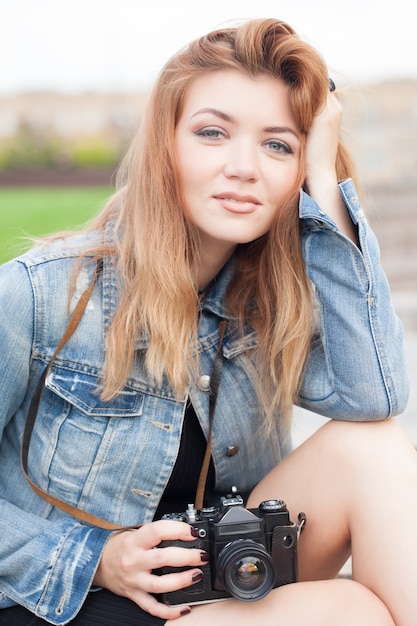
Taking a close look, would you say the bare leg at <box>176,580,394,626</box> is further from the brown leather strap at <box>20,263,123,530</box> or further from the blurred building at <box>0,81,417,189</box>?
the blurred building at <box>0,81,417,189</box>

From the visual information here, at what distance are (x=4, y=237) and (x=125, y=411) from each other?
571 cm

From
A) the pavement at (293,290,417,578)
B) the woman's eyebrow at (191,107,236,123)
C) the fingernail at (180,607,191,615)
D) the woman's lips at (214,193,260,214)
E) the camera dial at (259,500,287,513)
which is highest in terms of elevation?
the woman's eyebrow at (191,107,236,123)

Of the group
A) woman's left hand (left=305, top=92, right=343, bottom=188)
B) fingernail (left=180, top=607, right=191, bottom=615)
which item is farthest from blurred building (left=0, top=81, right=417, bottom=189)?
fingernail (left=180, top=607, right=191, bottom=615)

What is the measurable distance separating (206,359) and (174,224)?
1.07 ft

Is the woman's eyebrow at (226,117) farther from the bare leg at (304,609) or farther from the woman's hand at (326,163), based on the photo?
the bare leg at (304,609)

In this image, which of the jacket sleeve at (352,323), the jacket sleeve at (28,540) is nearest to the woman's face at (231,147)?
the jacket sleeve at (352,323)

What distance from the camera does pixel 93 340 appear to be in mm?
1615

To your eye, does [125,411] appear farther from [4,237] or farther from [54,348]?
[4,237]

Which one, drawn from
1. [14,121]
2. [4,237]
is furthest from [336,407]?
[14,121]

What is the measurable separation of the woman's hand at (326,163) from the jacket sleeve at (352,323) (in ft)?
0.10

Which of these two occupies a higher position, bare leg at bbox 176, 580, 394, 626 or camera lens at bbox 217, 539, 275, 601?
camera lens at bbox 217, 539, 275, 601

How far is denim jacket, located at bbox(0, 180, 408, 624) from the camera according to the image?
1.51m

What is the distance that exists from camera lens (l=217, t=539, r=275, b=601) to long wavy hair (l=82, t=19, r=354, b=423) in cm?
43

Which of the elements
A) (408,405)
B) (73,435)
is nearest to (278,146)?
(73,435)
